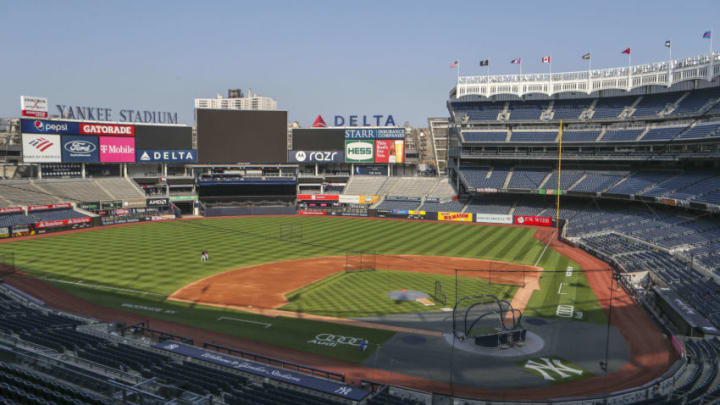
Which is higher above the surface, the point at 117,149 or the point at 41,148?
the point at 117,149

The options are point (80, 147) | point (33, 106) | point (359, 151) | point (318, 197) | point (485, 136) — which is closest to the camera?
point (33, 106)

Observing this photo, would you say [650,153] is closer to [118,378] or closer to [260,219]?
[260,219]

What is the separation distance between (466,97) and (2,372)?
257 ft

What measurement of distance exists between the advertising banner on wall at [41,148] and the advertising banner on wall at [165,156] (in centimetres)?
1130

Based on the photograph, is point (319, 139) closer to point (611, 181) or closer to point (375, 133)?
point (375, 133)

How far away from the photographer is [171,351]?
20.0 meters

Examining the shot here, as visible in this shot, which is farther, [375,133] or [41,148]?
[375,133]

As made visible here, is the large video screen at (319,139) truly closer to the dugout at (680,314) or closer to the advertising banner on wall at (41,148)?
the advertising banner on wall at (41,148)

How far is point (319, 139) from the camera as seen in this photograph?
85.7 meters

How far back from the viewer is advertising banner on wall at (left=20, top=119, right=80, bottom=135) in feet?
224

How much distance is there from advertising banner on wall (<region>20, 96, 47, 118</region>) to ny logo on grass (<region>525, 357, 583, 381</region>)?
75568 mm

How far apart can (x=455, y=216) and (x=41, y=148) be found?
204 ft

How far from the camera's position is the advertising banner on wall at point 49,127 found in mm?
68188

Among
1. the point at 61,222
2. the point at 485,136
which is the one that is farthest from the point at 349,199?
the point at 61,222
